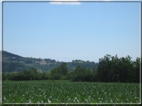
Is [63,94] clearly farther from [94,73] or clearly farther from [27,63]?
[27,63]

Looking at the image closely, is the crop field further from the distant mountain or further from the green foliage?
the distant mountain

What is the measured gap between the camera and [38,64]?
485 centimetres

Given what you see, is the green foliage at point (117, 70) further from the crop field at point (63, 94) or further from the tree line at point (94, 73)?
the crop field at point (63, 94)

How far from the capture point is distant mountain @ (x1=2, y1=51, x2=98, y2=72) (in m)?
4.79

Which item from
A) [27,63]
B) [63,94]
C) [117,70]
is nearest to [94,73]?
[117,70]

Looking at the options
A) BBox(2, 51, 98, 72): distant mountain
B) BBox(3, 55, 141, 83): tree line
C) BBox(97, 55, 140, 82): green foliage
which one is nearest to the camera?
BBox(2, 51, 98, 72): distant mountain

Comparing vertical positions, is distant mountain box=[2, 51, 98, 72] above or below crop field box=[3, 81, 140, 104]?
above

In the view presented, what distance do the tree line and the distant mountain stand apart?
0.32 feet

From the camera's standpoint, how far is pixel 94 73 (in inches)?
211

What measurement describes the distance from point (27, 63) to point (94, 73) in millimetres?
1322

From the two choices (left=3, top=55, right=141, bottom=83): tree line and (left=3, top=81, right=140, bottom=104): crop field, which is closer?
(left=3, top=55, right=141, bottom=83): tree line

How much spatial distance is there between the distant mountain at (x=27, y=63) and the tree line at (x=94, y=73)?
96 mm

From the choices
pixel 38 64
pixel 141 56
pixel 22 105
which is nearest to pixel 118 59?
pixel 141 56

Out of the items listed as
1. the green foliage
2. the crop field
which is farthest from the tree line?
the crop field
